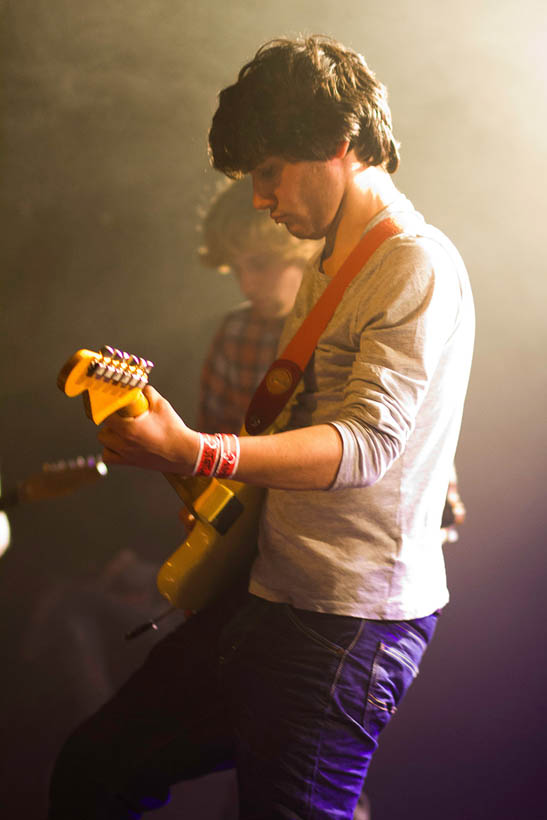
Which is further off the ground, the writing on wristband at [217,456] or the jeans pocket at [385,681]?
the writing on wristband at [217,456]

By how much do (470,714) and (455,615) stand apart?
0.32 m

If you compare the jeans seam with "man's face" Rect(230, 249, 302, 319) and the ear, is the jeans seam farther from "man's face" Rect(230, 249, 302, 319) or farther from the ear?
"man's face" Rect(230, 249, 302, 319)

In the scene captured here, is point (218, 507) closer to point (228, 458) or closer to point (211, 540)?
point (211, 540)

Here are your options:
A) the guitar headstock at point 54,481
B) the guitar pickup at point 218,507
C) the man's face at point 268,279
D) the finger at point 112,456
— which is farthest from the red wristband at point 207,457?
the man's face at point 268,279

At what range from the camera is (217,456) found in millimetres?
875

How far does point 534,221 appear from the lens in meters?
2.12

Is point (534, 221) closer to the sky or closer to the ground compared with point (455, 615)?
closer to the sky

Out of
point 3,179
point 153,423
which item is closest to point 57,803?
point 153,423

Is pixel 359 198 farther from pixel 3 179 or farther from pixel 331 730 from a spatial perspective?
pixel 3 179

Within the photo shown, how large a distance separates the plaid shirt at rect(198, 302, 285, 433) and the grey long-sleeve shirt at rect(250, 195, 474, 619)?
717 mm

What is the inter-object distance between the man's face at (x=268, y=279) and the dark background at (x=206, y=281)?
0.37 feet

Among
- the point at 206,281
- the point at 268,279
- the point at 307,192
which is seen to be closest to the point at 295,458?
the point at 307,192

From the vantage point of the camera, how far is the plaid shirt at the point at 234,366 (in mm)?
1905

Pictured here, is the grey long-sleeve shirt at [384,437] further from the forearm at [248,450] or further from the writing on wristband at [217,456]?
the writing on wristband at [217,456]
